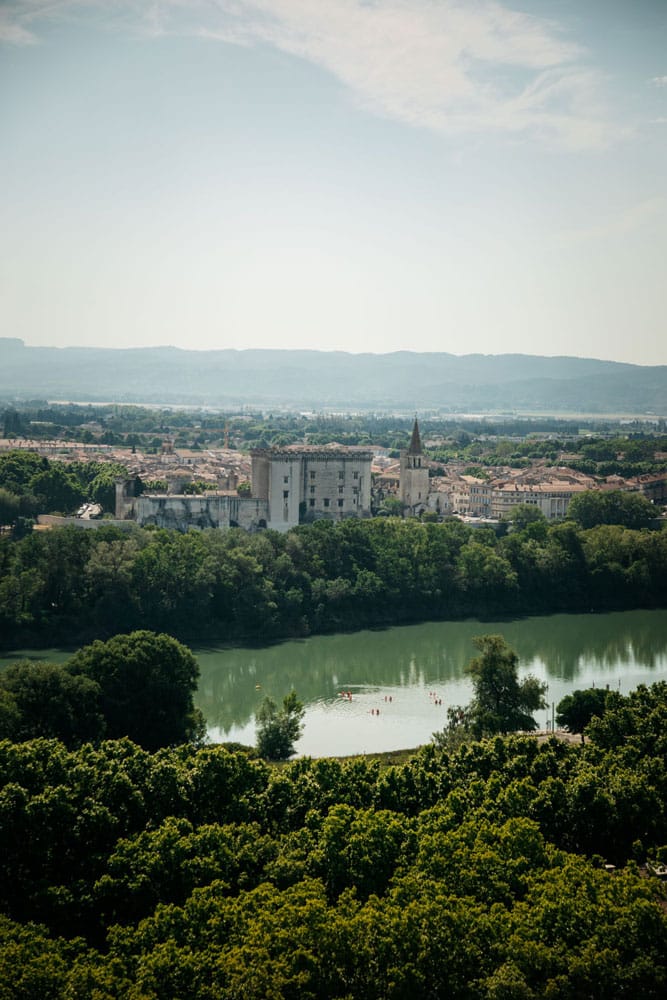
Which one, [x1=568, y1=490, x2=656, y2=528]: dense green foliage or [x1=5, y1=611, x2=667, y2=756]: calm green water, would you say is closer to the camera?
[x1=5, y1=611, x2=667, y2=756]: calm green water

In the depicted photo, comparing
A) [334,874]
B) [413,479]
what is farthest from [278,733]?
[413,479]

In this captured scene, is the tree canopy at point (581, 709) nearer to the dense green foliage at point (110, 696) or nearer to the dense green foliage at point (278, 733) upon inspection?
the dense green foliage at point (278, 733)

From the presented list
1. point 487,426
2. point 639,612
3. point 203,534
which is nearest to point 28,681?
point 203,534

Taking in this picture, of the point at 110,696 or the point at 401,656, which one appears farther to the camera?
the point at 401,656

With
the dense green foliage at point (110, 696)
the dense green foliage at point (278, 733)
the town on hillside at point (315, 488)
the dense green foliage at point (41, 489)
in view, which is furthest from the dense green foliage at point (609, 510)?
the dense green foliage at point (278, 733)

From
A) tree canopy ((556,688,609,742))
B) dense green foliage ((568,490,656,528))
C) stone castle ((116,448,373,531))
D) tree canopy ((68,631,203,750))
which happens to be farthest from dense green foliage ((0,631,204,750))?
dense green foliage ((568,490,656,528))

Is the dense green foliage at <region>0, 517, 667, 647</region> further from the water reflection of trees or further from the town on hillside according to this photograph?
the town on hillside

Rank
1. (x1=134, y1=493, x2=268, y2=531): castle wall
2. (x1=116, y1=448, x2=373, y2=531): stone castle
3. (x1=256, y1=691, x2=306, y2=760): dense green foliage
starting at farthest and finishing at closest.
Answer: (x1=116, y1=448, x2=373, y2=531): stone castle
(x1=134, y1=493, x2=268, y2=531): castle wall
(x1=256, y1=691, x2=306, y2=760): dense green foliage

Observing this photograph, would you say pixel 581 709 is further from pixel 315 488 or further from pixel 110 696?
pixel 315 488
